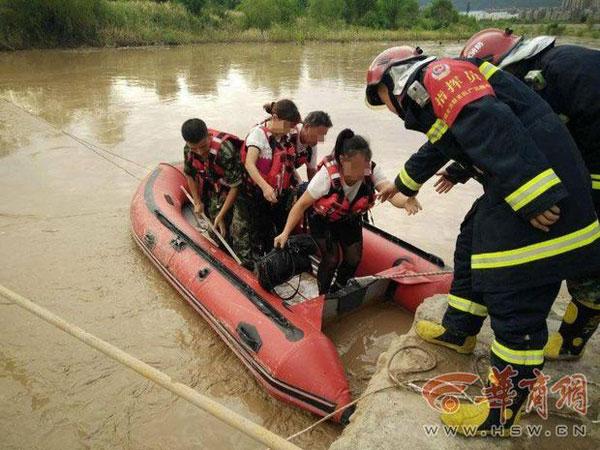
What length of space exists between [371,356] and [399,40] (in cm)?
2927

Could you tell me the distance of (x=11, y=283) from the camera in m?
3.69

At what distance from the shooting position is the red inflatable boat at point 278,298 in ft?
8.02

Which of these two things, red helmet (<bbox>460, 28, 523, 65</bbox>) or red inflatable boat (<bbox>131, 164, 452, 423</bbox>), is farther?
red inflatable boat (<bbox>131, 164, 452, 423</bbox>)

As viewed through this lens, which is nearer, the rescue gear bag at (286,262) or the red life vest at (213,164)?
the rescue gear bag at (286,262)

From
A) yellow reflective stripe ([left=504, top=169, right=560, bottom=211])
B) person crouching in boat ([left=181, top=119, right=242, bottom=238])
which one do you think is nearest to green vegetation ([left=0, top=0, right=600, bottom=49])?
person crouching in boat ([left=181, top=119, right=242, bottom=238])

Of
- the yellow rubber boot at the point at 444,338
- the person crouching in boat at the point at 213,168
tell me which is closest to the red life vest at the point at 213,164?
the person crouching in boat at the point at 213,168

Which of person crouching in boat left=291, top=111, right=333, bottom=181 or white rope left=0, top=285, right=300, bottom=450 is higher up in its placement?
person crouching in boat left=291, top=111, right=333, bottom=181

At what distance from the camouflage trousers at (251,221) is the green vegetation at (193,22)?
18.1 m

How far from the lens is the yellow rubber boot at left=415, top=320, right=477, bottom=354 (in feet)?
6.98

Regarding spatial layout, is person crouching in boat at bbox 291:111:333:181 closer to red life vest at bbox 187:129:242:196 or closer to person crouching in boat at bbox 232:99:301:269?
person crouching in boat at bbox 232:99:301:269

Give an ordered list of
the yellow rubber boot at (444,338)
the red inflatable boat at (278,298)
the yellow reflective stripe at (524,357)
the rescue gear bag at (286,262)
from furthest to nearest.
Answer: the rescue gear bag at (286,262), the red inflatable boat at (278,298), the yellow rubber boot at (444,338), the yellow reflective stripe at (524,357)

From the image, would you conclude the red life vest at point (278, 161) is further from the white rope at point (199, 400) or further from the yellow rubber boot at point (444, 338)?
the white rope at point (199, 400)

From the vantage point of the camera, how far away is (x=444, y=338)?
216 centimetres

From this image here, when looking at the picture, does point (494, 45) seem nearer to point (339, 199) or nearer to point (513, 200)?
point (513, 200)
